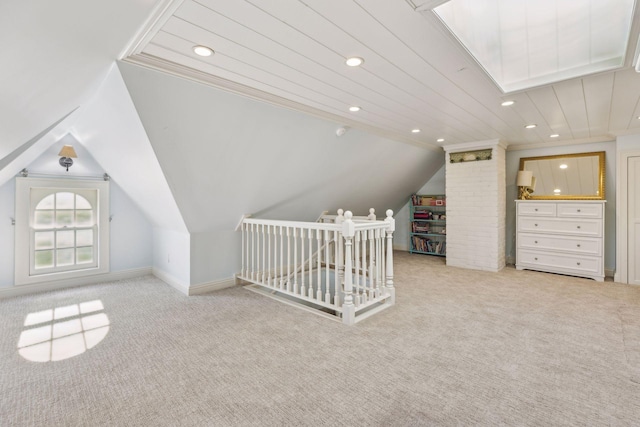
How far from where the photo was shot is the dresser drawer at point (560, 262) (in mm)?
4201

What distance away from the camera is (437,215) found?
6.23m

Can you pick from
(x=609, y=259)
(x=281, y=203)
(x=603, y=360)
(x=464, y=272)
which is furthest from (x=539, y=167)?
(x=281, y=203)

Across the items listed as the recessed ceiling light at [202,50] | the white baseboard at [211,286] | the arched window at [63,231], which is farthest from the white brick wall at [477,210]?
the arched window at [63,231]

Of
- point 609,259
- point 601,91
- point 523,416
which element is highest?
point 601,91

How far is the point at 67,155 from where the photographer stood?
12.0 ft

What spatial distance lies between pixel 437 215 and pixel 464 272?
71.5 inches

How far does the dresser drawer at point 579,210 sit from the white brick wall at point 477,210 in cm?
76

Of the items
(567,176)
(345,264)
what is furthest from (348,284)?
(567,176)

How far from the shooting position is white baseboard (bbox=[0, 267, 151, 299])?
351cm

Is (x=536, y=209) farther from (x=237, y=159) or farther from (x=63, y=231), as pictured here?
(x=63, y=231)

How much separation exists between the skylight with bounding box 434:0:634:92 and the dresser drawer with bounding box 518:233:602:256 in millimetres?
2987

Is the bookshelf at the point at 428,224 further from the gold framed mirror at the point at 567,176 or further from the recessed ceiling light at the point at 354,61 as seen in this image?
the recessed ceiling light at the point at 354,61

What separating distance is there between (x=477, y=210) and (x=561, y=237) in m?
1.17

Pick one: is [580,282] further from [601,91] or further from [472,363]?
[472,363]
